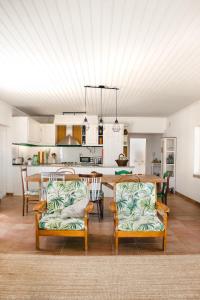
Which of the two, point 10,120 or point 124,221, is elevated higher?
point 10,120

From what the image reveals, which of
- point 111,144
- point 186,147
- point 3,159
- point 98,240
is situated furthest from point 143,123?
point 98,240

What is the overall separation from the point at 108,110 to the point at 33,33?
528 centimetres

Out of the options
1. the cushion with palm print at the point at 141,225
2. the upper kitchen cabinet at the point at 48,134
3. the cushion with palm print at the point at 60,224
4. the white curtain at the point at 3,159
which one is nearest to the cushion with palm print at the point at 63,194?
the cushion with palm print at the point at 60,224

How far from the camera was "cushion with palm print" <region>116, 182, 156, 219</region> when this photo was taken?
3.86m

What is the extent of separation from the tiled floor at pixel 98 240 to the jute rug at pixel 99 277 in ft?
0.68

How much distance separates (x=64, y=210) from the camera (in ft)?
12.6

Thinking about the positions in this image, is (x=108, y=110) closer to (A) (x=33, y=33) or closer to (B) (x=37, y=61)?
(B) (x=37, y=61)

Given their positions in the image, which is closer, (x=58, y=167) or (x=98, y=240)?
(x=98, y=240)

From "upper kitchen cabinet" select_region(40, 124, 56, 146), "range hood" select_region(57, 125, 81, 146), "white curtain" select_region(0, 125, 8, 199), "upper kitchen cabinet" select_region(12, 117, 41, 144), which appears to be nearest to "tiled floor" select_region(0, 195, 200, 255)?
"white curtain" select_region(0, 125, 8, 199)

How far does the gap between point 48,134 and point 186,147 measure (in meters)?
4.48

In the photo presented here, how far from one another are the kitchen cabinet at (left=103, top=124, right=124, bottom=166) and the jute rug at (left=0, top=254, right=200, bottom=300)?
532 centimetres

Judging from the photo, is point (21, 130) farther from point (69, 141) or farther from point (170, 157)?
point (170, 157)

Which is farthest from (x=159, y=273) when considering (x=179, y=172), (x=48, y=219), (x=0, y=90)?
(x=179, y=172)

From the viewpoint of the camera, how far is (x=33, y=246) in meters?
3.59
